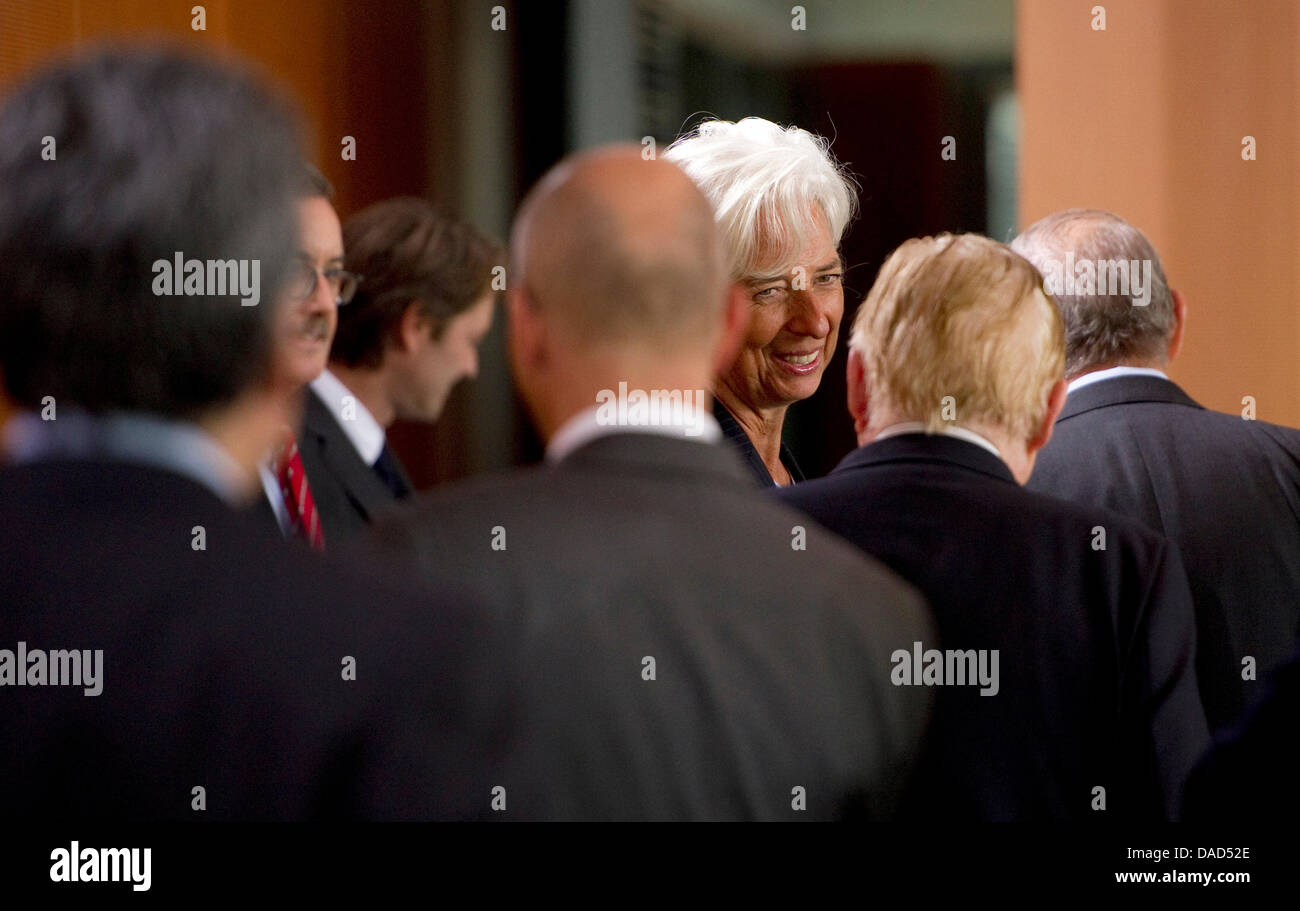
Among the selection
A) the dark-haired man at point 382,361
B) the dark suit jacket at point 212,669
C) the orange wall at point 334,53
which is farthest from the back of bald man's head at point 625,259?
the orange wall at point 334,53

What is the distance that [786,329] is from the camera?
271cm

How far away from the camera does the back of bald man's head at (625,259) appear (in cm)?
145

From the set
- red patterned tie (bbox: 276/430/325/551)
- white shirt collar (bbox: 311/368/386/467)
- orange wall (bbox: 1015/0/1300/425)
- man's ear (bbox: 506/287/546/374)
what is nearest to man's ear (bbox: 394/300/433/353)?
white shirt collar (bbox: 311/368/386/467)

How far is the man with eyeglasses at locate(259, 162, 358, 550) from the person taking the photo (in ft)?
6.35

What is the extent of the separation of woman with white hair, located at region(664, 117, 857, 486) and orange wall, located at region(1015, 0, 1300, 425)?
81cm

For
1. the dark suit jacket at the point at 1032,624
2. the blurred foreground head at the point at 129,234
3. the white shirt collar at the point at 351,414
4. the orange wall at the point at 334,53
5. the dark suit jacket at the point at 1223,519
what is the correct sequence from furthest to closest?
the orange wall at the point at 334,53 → the dark suit jacket at the point at 1223,519 → the white shirt collar at the point at 351,414 → the dark suit jacket at the point at 1032,624 → the blurred foreground head at the point at 129,234

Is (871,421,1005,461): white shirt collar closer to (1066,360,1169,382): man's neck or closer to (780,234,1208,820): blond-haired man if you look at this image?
(780,234,1208,820): blond-haired man

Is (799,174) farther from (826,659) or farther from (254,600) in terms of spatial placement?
(254,600)

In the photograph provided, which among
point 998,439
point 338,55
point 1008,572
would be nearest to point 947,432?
point 998,439

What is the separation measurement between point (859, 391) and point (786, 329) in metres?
0.75

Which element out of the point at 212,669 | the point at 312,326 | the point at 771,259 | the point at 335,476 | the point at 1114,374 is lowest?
the point at 212,669

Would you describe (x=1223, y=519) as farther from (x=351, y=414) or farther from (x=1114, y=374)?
(x=351, y=414)

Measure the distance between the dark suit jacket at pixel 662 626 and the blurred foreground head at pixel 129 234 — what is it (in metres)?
0.31

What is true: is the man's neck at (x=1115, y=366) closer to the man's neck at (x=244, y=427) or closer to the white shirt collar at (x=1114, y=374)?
the white shirt collar at (x=1114, y=374)
